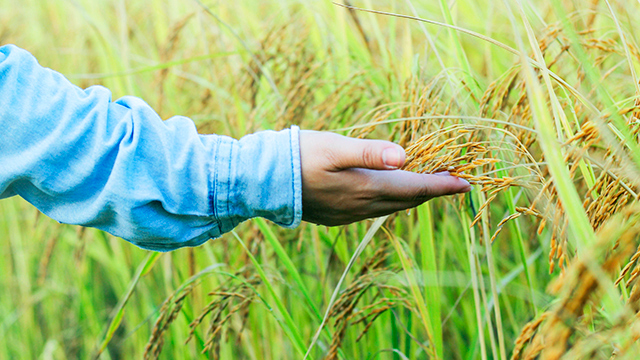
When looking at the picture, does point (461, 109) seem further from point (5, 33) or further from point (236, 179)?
point (5, 33)

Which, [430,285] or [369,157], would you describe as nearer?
[369,157]

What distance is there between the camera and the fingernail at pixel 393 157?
59 cm

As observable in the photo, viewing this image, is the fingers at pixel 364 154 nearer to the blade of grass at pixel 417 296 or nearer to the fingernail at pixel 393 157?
the fingernail at pixel 393 157

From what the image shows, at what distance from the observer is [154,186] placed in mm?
602

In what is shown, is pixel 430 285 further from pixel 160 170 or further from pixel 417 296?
pixel 160 170

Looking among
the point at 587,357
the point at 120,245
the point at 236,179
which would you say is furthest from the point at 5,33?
the point at 587,357

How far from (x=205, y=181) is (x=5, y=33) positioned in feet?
5.96

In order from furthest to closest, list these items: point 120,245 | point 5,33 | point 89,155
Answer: point 5,33, point 120,245, point 89,155

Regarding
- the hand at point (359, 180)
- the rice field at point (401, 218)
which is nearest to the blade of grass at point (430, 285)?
the rice field at point (401, 218)

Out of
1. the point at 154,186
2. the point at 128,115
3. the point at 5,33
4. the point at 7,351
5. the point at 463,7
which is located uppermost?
the point at 5,33

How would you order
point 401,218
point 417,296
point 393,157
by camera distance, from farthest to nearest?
point 401,218, point 417,296, point 393,157

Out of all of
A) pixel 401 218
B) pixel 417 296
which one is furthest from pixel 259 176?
pixel 401 218

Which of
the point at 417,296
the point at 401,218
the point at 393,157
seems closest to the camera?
the point at 393,157

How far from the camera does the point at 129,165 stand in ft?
1.93
